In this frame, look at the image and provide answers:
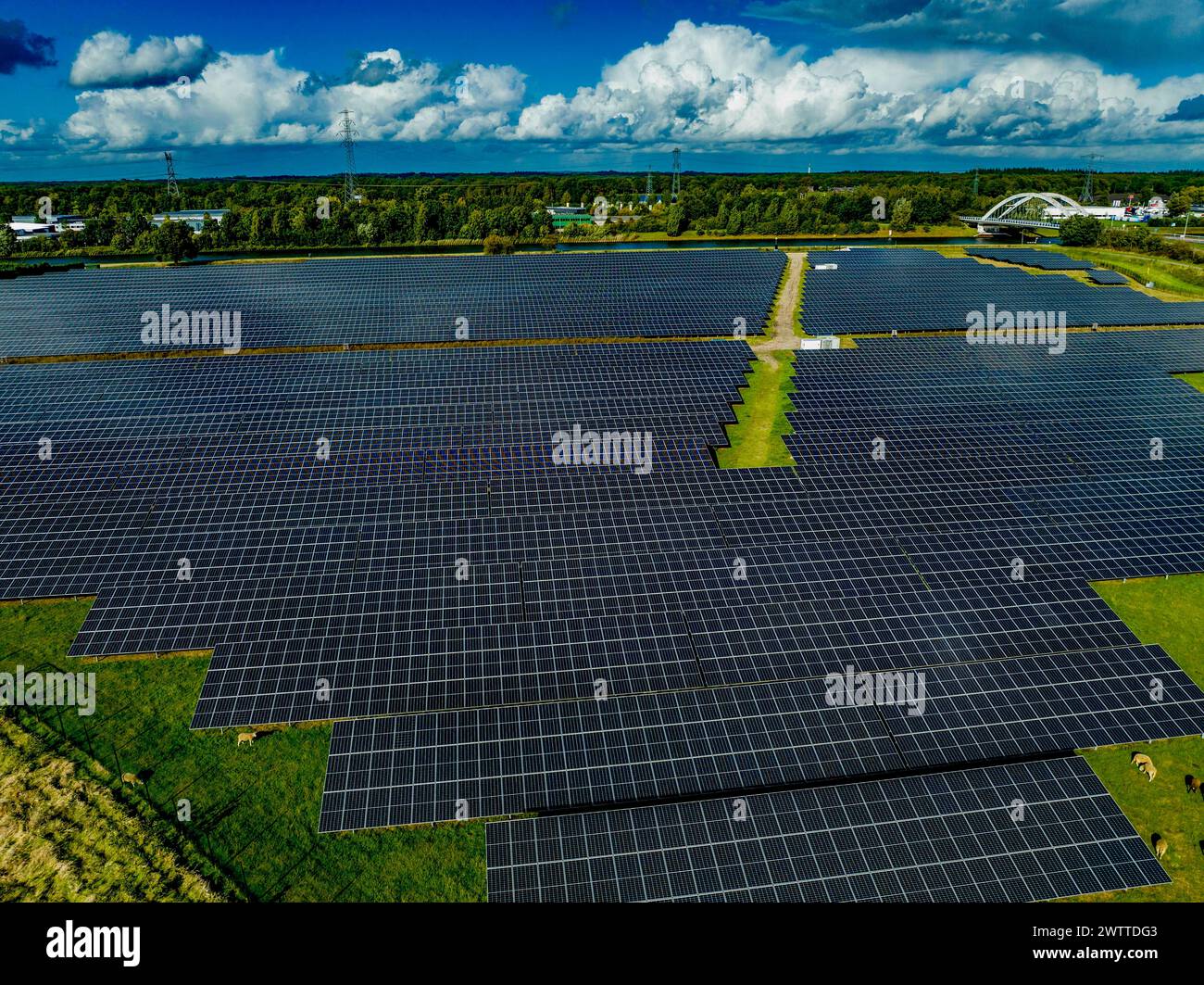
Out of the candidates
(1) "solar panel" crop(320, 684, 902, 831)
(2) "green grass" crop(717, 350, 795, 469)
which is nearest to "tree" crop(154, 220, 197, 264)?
(2) "green grass" crop(717, 350, 795, 469)

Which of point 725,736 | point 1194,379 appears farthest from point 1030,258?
point 725,736

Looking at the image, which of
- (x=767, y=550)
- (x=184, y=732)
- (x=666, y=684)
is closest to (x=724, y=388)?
(x=767, y=550)

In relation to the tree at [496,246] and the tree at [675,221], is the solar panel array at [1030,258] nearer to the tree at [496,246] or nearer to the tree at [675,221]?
the tree at [675,221]

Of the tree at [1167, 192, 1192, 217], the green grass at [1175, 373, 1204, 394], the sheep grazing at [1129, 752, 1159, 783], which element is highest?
the tree at [1167, 192, 1192, 217]

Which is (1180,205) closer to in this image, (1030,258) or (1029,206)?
(1029,206)

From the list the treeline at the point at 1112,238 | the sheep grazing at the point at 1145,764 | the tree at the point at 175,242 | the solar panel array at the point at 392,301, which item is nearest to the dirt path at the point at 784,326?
the solar panel array at the point at 392,301

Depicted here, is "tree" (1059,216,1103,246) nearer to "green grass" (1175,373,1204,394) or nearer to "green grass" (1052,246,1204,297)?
"green grass" (1052,246,1204,297)

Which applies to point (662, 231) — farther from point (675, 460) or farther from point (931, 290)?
point (675, 460)

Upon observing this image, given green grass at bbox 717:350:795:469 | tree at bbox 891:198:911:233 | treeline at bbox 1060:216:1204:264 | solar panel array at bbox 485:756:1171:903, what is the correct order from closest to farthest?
solar panel array at bbox 485:756:1171:903 < green grass at bbox 717:350:795:469 < treeline at bbox 1060:216:1204:264 < tree at bbox 891:198:911:233
